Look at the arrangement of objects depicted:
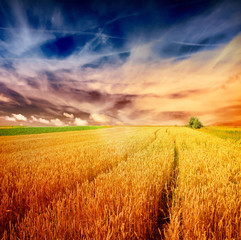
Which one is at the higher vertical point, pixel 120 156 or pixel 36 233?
pixel 120 156

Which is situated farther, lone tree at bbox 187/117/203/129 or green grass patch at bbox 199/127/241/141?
lone tree at bbox 187/117/203/129

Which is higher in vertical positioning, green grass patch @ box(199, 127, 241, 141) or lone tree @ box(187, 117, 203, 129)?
lone tree @ box(187, 117, 203, 129)

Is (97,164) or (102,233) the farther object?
(97,164)

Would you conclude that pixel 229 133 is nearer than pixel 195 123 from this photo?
Yes

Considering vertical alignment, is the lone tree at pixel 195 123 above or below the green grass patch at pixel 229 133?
above

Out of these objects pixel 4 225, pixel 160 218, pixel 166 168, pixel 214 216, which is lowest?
pixel 4 225

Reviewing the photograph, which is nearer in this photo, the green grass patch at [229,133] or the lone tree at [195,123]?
the green grass patch at [229,133]

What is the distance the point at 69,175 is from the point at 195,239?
3.27 meters

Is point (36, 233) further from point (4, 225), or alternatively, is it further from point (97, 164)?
point (97, 164)

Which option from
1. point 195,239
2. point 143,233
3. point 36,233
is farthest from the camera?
point 143,233

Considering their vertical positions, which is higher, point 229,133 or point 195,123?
point 195,123

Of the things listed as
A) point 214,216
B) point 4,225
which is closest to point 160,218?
point 214,216

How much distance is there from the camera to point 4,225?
2236mm

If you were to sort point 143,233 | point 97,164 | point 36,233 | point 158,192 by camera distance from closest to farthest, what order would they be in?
point 36,233, point 143,233, point 158,192, point 97,164
